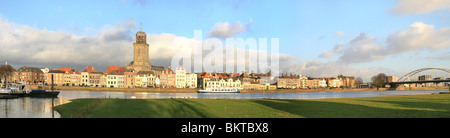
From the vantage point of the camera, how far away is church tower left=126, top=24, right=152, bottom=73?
176375 mm

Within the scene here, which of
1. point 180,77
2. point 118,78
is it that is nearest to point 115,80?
point 118,78

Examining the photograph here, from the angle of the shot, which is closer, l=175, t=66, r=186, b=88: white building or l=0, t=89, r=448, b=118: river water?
l=0, t=89, r=448, b=118: river water

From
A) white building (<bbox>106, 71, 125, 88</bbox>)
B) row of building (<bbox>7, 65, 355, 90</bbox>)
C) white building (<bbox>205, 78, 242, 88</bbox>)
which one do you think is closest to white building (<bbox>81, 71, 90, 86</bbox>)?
row of building (<bbox>7, 65, 355, 90</bbox>)

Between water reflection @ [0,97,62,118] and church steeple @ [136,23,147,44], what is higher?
church steeple @ [136,23,147,44]

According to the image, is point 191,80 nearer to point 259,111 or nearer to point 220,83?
point 220,83

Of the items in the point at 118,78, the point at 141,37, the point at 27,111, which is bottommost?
the point at 27,111

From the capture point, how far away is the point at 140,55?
17988 centimetres

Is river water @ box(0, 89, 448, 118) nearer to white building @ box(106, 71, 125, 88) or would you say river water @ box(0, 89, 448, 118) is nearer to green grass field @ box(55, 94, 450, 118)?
green grass field @ box(55, 94, 450, 118)

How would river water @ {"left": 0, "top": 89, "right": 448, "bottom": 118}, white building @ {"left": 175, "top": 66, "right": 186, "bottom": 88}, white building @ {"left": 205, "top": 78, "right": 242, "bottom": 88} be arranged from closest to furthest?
river water @ {"left": 0, "top": 89, "right": 448, "bottom": 118}, white building @ {"left": 175, "top": 66, "right": 186, "bottom": 88}, white building @ {"left": 205, "top": 78, "right": 242, "bottom": 88}
